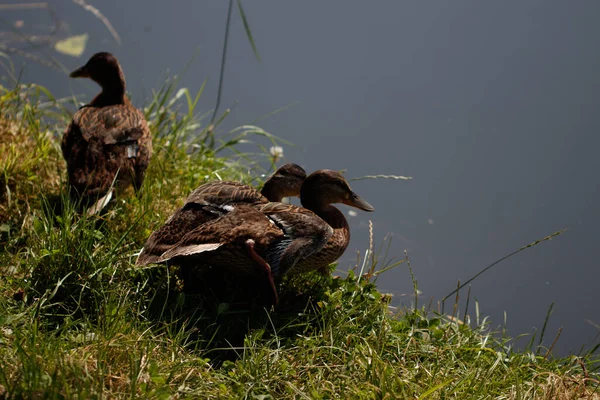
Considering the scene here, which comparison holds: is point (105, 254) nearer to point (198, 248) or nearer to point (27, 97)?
point (198, 248)

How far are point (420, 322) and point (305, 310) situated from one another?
78 centimetres

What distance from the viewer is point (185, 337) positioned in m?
3.27

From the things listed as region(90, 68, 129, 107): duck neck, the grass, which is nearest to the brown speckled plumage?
the grass

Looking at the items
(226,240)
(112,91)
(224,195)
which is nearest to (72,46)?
(112,91)

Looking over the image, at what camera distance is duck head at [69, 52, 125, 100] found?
16.8 ft

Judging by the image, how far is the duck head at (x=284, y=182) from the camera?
423cm

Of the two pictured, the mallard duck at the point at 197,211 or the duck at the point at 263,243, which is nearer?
the duck at the point at 263,243

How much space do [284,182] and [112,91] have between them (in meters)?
1.89

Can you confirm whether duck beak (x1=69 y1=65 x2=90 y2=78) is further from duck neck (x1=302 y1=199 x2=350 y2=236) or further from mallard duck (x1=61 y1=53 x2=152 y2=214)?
duck neck (x1=302 y1=199 x2=350 y2=236)

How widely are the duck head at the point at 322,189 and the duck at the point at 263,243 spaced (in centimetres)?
28

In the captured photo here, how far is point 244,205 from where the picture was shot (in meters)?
3.64

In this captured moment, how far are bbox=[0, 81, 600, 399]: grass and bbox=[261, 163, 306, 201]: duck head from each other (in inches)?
25.4

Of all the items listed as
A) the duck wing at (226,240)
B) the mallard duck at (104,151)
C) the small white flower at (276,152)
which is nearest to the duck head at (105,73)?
the mallard duck at (104,151)

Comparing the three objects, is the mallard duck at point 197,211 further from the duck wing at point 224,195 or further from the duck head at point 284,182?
the duck head at point 284,182
